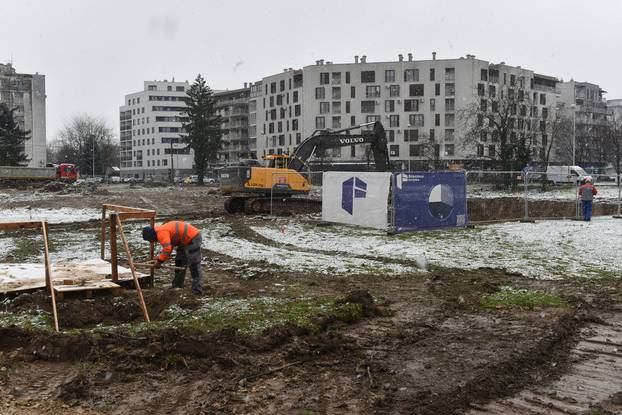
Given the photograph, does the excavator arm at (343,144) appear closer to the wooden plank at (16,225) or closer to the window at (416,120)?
the wooden plank at (16,225)

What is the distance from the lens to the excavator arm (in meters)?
28.0

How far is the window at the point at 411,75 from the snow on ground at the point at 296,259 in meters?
77.5

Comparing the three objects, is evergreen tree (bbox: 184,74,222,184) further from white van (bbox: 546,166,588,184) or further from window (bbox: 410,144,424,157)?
white van (bbox: 546,166,588,184)

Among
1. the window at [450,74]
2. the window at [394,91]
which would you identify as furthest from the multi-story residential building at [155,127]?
the window at [450,74]

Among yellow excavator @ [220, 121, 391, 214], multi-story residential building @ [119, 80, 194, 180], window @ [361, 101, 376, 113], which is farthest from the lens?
multi-story residential building @ [119, 80, 194, 180]

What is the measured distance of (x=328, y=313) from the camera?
8.60m

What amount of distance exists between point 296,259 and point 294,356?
24.8 ft

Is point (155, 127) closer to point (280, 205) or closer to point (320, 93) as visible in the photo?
point (320, 93)

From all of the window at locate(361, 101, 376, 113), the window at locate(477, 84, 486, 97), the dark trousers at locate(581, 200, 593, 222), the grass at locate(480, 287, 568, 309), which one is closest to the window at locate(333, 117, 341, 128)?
the window at locate(361, 101, 376, 113)

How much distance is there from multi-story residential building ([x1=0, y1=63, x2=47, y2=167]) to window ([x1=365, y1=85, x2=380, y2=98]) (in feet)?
177

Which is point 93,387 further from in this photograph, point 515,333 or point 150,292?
point 515,333

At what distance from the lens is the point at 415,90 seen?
299 feet

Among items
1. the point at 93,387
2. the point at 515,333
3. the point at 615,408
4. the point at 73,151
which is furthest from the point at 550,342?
the point at 73,151

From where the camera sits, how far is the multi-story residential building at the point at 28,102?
321ft
